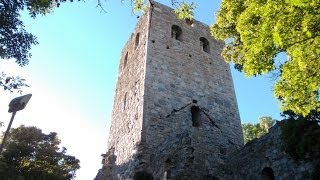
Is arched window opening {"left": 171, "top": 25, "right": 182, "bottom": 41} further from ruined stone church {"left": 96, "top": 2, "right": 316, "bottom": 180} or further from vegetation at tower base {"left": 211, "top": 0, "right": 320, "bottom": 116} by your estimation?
vegetation at tower base {"left": 211, "top": 0, "right": 320, "bottom": 116}

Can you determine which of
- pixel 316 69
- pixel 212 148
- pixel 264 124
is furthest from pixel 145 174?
pixel 264 124

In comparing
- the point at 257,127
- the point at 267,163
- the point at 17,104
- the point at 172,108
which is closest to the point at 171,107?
the point at 172,108

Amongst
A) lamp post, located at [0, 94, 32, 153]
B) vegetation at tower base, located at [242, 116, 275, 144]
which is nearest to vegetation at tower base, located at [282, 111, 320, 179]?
lamp post, located at [0, 94, 32, 153]

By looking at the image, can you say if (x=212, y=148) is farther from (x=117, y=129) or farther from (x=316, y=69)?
(x=316, y=69)

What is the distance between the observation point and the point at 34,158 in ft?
59.2

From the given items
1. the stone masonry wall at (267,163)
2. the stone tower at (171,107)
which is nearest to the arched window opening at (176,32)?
the stone tower at (171,107)

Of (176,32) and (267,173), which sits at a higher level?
(176,32)

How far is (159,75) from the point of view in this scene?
15.9 metres

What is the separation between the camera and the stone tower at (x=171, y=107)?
1262 centimetres

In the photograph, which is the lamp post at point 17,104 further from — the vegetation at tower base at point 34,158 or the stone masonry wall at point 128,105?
the vegetation at tower base at point 34,158

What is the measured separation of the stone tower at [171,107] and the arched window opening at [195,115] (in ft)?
0.15

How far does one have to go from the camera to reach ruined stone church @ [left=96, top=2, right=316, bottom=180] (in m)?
12.6

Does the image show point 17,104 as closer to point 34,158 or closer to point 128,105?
point 128,105

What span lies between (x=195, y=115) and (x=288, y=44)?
9122 mm
